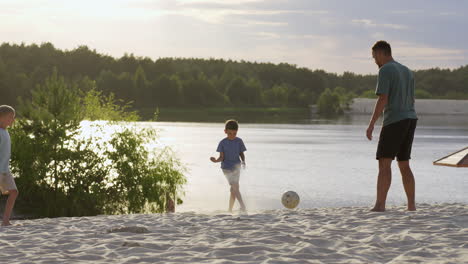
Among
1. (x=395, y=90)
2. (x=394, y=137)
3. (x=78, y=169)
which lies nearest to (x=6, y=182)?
(x=394, y=137)

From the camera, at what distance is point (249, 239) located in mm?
6805

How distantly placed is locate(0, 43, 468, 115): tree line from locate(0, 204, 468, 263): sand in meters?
97.3

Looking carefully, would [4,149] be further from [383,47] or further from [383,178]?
[383,47]

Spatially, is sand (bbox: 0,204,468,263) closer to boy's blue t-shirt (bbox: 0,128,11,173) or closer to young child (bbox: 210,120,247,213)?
boy's blue t-shirt (bbox: 0,128,11,173)

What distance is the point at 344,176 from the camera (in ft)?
68.6

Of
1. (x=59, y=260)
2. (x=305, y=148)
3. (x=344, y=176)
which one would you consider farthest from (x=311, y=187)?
(x=305, y=148)

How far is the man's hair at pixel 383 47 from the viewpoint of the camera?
28.4 ft

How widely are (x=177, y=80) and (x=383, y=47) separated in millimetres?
115105

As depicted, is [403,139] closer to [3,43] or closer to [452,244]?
[452,244]

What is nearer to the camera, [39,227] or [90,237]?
[90,237]

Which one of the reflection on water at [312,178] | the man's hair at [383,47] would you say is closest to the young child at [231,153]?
the man's hair at [383,47]

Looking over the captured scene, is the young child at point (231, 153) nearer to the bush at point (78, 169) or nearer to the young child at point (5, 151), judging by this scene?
the young child at point (5, 151)

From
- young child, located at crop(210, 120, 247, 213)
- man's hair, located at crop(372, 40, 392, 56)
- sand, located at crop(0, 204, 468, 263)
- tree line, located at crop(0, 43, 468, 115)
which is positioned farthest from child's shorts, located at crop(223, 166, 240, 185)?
tree line, located at crop(0, 43, 468, 115)

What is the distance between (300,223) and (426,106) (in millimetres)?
121551
